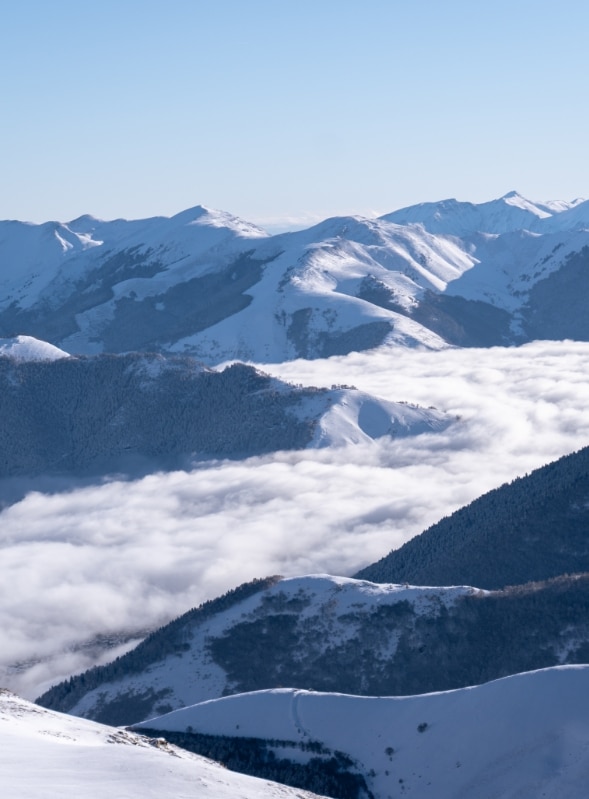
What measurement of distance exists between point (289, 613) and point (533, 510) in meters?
42.7

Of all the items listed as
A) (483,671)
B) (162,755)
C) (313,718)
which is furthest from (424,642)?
(162,755)

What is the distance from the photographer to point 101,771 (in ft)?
235

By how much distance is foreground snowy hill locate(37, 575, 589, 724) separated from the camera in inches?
4988

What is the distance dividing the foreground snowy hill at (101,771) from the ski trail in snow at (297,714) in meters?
20.3

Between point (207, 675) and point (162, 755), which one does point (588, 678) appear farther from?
point (207, 675)

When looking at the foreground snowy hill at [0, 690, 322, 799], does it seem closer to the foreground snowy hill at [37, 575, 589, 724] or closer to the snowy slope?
the foreground snowy hill at [37, 575, 589, 724]

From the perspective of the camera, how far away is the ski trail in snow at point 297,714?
4144 inches

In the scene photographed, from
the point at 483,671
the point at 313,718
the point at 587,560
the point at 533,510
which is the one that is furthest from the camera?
the point at 533,510

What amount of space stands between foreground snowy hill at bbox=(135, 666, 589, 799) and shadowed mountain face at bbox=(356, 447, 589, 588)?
52.8m

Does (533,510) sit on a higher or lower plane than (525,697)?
higher

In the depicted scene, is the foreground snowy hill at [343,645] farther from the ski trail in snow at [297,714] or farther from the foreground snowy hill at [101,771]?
the foreground snowy hill at [101,771]

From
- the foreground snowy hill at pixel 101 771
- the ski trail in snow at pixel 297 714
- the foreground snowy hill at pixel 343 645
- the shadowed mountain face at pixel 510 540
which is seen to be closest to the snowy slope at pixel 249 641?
the foreground snowy hill at pixel 343 645

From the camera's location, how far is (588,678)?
322 ft

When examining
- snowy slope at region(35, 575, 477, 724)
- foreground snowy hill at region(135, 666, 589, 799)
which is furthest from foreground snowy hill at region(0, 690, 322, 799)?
snowy slope at region(35, 575, 477, 724)
